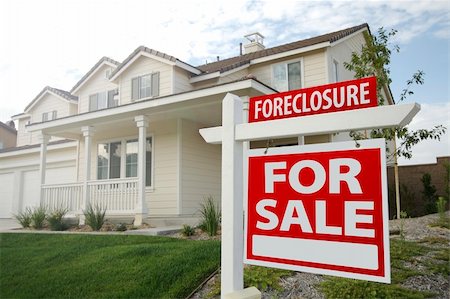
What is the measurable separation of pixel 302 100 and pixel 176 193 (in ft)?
27.5

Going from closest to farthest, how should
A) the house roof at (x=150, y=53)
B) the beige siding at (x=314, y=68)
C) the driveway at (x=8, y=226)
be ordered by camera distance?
1. the driveway at (x=8, y=226)
2. the beige siding at (x=314, y=68)
3. the house roof at (x=150, y=53)

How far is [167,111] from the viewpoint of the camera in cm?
953

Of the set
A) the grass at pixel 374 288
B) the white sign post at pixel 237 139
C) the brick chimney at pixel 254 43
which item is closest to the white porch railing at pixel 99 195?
the grass at pixel 374 288

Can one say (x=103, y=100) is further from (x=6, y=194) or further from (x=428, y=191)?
(x=428, y=191)

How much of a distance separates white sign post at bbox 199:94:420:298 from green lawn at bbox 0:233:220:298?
2.09m

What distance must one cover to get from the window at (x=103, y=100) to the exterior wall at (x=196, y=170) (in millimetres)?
4393

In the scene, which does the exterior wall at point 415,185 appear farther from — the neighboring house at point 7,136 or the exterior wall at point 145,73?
the neighboring house at point 7,136

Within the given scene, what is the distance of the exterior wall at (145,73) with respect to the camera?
11.5m

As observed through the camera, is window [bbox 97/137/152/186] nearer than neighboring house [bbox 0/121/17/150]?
Yes

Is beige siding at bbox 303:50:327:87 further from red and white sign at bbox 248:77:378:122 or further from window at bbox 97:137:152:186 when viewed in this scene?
red and white sign at bbox 248:77:378:122

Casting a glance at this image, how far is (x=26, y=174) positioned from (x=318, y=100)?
1734 cm

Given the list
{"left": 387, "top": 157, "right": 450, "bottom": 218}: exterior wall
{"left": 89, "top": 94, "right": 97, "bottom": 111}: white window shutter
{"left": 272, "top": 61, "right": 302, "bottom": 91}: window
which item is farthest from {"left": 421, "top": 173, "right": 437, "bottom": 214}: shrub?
{"left": 89, "top": 94, "right": 97, "bottom": 111}: white window shutter

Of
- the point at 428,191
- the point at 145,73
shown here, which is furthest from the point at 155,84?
the point at 428,191

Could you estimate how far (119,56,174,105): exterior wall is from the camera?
1147cm
